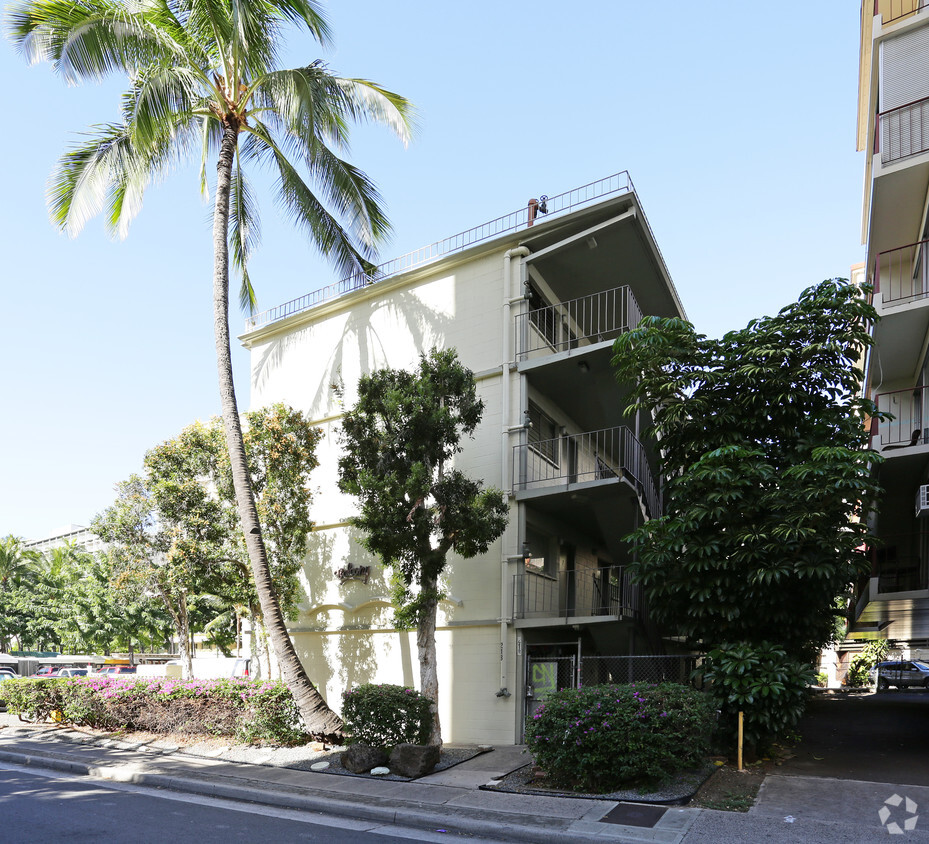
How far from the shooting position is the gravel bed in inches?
379

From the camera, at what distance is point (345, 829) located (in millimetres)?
9125

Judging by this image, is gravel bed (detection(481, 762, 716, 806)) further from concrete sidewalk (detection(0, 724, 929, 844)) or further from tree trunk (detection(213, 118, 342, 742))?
tree trunk (detection(213, 118, 342, 742))

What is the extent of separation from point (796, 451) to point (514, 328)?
6.49 meters

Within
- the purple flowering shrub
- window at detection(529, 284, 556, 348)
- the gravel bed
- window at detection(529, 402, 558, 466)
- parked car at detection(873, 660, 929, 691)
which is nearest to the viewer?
the gravel bed

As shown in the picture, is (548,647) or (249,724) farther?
(548,647)

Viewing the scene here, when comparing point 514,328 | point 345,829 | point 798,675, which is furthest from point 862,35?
point 345,829

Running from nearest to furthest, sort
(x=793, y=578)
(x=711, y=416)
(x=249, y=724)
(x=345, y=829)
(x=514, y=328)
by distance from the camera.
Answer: (x=345, y=829), (x=793, y=578), (x=711, y=416), (x=249, y=724), (x=514, y=328)

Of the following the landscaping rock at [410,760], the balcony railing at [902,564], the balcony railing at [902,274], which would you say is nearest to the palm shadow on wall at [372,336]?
the landscaping rock at [410,760]

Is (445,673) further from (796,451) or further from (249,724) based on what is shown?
(796,451)

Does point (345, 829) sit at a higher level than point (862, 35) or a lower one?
lower

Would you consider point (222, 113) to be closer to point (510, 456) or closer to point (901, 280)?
point (510, 456)

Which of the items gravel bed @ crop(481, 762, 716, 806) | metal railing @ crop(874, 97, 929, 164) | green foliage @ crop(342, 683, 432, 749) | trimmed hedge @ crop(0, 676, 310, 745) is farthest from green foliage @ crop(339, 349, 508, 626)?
metal railing @ crop(874, 97, 929, 164)

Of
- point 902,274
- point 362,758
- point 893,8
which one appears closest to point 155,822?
point 362,758

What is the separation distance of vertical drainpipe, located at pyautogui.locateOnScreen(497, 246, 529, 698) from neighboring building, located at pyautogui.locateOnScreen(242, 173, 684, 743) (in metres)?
0.03
